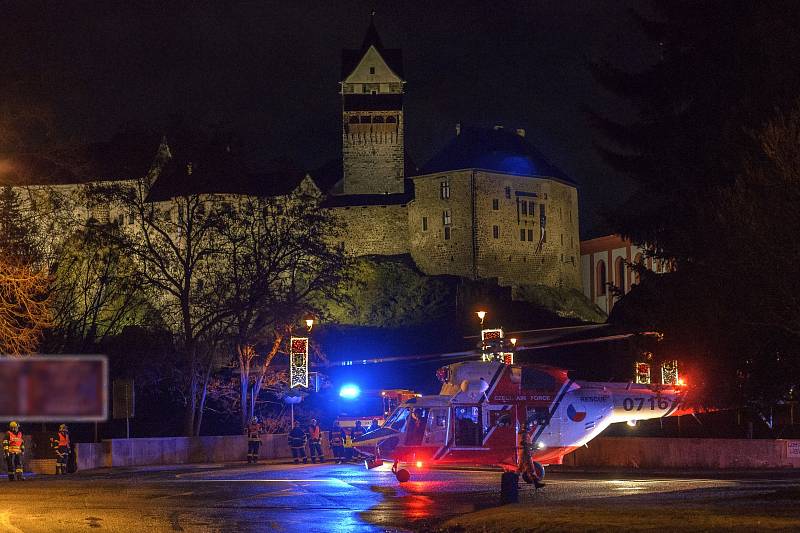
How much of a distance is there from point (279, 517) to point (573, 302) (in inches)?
3993

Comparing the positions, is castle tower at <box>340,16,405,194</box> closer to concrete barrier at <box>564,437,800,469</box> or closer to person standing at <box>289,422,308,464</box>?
person standing at <box>289,422,308,464</box>

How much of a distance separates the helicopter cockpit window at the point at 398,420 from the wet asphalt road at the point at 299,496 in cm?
139

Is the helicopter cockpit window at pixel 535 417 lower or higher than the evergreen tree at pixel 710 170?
lower

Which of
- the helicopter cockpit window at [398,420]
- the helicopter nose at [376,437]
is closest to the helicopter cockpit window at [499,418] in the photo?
the helicopter cockpit window at [398,420]

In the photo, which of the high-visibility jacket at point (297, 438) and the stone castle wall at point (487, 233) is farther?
the stone castle wall at point (487, 233)

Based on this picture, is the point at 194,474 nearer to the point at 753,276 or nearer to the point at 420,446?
the point at 420,446

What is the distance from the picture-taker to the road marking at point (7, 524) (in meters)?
15.9

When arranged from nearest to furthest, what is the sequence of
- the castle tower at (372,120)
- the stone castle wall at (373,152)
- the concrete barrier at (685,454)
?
the concrete barrier at (685,454), the stone castle wall at (373,152), the castle tower at (372,120)

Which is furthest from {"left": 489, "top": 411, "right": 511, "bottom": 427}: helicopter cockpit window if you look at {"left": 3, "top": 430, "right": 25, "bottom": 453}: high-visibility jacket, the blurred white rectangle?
the blurred white rectangle

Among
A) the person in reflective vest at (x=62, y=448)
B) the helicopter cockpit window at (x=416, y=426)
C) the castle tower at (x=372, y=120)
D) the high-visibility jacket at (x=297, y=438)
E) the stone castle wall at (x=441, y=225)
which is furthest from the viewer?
the castle tower at (x=372, y=120)

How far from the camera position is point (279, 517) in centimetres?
1808

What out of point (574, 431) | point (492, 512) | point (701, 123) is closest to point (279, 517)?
point (492, 512)

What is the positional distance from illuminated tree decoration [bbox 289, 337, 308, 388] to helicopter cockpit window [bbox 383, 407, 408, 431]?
12361 mm

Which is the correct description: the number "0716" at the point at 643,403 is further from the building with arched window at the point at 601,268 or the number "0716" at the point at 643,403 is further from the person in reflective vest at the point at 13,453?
the building with arched window at the point at 601,268
